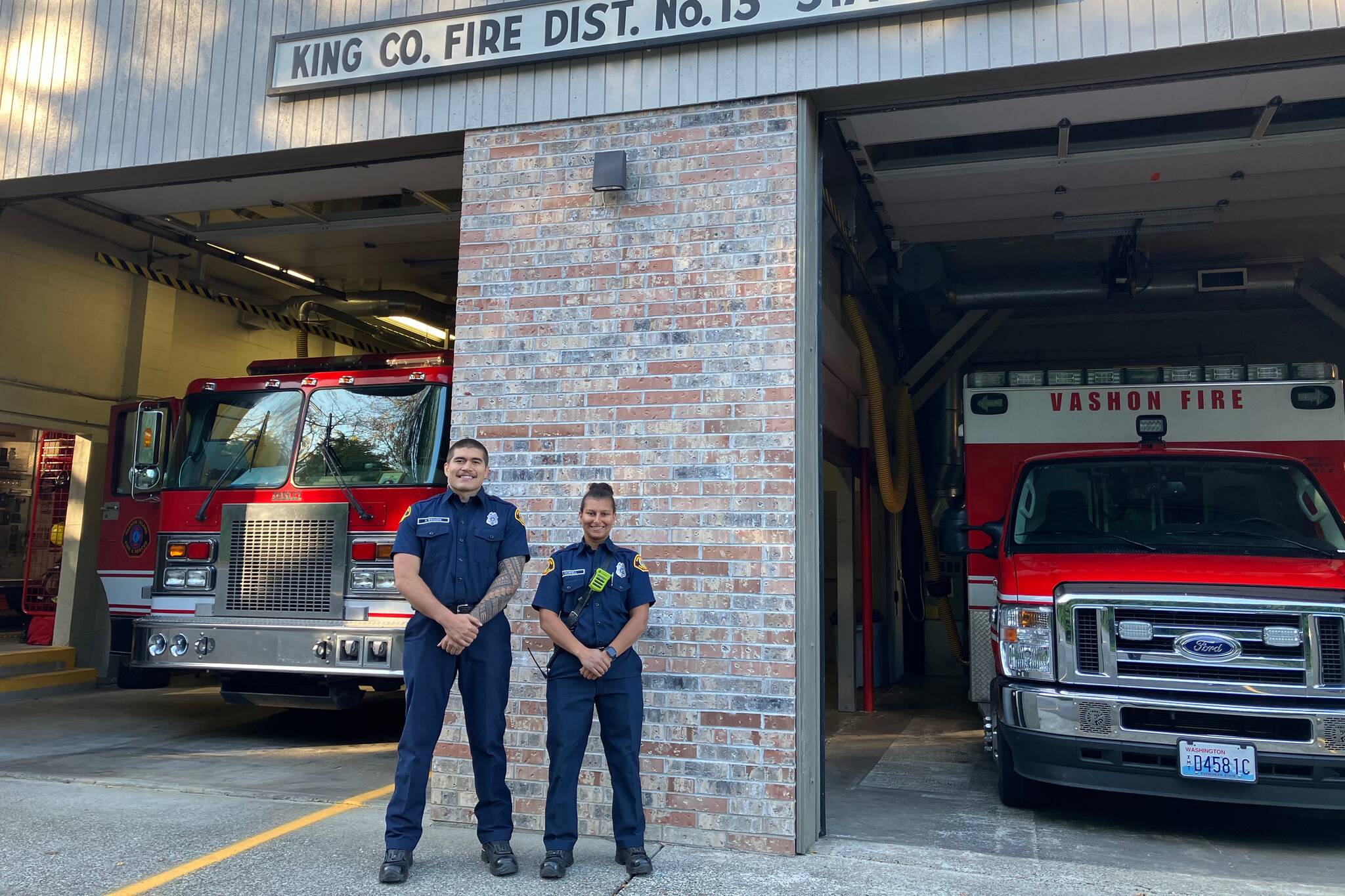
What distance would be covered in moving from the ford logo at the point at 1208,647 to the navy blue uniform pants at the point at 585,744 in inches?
118

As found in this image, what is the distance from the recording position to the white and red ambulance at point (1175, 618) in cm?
518


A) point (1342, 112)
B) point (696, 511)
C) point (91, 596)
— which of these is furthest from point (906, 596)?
point (91, 596)

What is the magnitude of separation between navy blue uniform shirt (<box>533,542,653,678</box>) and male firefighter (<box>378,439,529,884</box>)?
0.19 metres

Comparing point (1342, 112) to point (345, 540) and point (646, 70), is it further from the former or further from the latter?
point (345, 540)

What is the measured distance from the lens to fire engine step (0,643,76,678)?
1027cm

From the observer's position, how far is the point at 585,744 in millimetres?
4621

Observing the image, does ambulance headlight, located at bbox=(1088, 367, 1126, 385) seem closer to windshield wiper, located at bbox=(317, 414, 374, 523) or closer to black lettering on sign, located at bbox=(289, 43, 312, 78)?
windshield wiper, located at bbox=(317, 414, 374, 523)

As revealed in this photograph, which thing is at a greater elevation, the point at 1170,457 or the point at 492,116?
the point at 492,116

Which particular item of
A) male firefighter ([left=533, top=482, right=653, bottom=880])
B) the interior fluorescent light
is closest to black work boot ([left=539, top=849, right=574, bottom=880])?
male firefighter ([left=533, top=482, right=653, bottom=880])

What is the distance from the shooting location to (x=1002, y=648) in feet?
19.5

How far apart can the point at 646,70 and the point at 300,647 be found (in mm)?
4680

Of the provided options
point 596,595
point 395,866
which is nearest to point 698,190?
point 596,595

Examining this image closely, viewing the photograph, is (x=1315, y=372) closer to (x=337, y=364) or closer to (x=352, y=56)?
(x=352, y=56)

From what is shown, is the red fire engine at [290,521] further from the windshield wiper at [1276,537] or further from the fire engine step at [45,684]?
the windshield wiper at [1276,537]
